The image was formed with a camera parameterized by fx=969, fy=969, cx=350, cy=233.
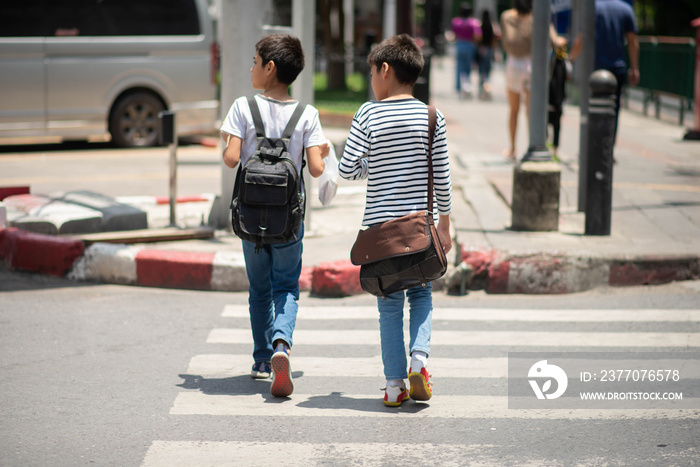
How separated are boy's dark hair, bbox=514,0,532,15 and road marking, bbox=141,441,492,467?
804 cm

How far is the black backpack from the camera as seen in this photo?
4.48 m

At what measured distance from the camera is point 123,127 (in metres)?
13.2

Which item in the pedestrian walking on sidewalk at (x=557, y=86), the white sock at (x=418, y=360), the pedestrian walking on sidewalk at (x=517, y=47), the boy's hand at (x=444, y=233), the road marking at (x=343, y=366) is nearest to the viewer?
the white sock at (x=418, y=360)

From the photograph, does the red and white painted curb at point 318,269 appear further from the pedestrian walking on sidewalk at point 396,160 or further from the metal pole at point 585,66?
the pedestrian walking on sidewalk at point 396,160

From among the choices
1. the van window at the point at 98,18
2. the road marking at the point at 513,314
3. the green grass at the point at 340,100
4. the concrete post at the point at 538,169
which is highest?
the van window at the point at 98,18

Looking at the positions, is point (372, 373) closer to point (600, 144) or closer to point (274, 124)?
point (274, 124)

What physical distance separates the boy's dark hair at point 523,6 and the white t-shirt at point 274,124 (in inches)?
279

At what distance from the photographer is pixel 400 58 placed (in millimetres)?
4328

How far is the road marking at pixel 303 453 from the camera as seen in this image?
3779mm

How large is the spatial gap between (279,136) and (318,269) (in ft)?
7.09

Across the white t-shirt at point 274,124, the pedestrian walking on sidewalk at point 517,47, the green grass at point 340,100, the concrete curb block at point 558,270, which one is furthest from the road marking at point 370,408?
the green grass at point 340,100

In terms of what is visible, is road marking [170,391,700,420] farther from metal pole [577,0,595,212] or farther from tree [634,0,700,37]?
tree [634,0,700,37]

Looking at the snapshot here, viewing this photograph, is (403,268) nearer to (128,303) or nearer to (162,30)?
(128,303)

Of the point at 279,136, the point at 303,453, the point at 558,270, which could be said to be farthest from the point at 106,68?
the point at 303,453
